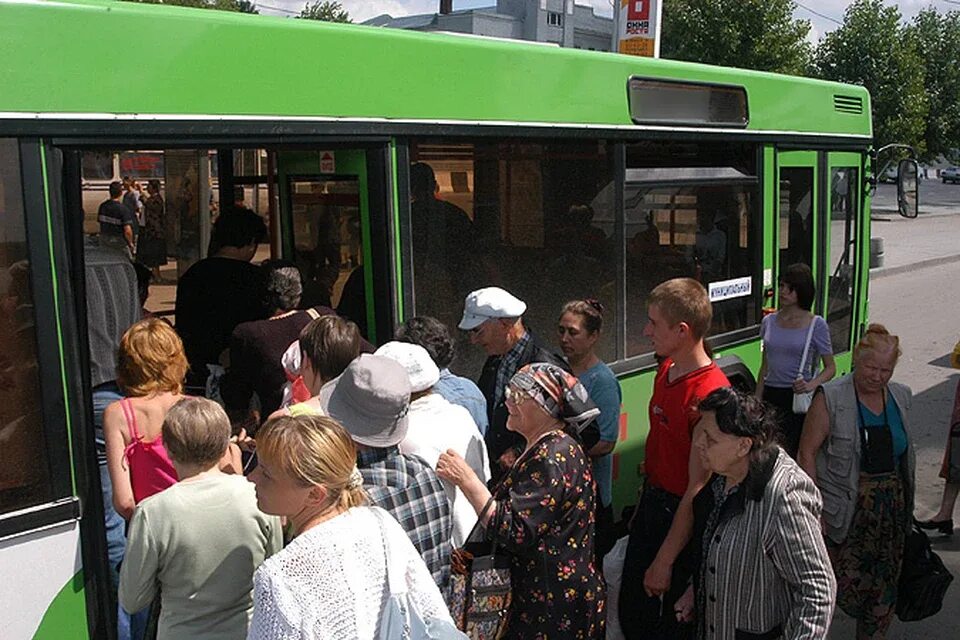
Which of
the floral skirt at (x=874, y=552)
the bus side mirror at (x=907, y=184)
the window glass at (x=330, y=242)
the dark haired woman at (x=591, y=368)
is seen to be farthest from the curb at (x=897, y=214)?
the dark haired woman at (x=591, y=368)

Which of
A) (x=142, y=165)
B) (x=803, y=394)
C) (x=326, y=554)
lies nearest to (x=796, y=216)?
(x=803, y=394)

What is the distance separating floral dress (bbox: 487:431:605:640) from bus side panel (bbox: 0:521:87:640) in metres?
1.34

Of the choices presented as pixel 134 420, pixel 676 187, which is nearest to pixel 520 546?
pixel 134 420

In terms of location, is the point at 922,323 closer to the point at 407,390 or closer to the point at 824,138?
the point at 824,138

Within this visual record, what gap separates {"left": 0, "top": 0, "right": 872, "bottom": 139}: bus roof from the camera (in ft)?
10.5

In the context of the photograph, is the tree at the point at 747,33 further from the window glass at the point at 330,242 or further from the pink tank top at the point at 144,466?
the pink tank top at the point at 144,466

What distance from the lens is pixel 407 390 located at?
122 inches

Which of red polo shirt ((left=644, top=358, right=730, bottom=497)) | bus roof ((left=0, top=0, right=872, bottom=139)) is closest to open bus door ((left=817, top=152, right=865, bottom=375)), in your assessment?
bus roof ((left=0, top=0, right=872, bottom=139))

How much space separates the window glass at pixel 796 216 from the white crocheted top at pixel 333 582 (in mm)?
5182

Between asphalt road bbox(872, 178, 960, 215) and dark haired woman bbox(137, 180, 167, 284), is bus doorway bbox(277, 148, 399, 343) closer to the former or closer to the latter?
dark haired woman bbox(137, 180, 167, 284)

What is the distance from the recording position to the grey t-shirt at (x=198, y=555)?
2955mm

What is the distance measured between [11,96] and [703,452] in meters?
2.37

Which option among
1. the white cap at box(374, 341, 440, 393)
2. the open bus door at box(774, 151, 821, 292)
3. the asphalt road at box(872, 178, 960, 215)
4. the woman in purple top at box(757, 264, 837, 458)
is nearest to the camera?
the white cap at box(374, 341, 440, 393)

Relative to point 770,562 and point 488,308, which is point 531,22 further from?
point 770,562
